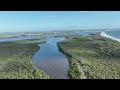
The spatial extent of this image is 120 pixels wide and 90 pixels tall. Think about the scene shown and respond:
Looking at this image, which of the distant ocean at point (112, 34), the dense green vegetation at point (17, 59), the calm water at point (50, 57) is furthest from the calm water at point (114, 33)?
the dense green vegetation at point (17, 59)

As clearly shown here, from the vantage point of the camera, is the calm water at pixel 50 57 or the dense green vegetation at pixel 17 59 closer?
the dense green vegetation at pixel 17 59

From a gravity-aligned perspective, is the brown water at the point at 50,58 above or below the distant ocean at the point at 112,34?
below

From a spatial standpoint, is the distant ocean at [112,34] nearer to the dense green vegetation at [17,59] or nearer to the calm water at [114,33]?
the calm water at [114,33]
